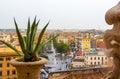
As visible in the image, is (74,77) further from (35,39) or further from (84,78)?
(35,39)

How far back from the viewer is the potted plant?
7.00ft

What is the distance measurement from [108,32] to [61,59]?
4.76m

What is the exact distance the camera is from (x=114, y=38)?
0.94m

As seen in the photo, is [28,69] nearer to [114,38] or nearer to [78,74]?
[78,74]

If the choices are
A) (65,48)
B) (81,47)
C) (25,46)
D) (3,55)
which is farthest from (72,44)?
(25,46)

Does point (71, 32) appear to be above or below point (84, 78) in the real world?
above

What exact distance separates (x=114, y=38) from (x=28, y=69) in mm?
1298

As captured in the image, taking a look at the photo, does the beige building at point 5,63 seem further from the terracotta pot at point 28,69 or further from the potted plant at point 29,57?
the terracotta pot at point 28,69

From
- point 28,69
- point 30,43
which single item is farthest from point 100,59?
point 28,69

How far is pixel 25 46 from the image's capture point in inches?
92.9

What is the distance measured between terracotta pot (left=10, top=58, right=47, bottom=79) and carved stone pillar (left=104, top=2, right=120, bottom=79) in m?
1.18

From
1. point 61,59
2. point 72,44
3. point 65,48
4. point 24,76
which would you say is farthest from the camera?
point 72,44

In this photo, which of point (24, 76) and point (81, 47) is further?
point (81, 47)

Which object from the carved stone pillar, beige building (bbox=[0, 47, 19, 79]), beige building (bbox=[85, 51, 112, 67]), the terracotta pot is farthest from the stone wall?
the carved stone pillar
